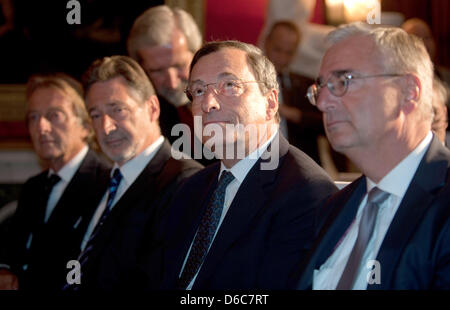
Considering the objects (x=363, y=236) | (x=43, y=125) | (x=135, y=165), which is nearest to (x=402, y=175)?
(x=363, y=236)

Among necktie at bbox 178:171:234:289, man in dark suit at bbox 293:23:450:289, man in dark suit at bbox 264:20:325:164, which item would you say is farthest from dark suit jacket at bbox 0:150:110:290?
man in dark suit at bbox 293:23:450:289

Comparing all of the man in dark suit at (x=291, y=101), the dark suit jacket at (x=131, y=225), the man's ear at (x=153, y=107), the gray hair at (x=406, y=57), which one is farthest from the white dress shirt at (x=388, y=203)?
the man in dark suit at (x=291, y=101)

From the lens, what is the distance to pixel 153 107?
3.14m

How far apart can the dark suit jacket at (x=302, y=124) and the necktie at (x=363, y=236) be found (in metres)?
2.69

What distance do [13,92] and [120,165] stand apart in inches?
122

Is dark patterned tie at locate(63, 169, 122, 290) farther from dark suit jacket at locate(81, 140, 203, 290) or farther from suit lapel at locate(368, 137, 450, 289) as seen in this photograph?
suit lapel at locate(368, 137, 450, 289)

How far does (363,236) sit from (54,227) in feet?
6.50

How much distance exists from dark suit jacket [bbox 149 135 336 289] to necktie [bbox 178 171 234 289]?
0.20ft

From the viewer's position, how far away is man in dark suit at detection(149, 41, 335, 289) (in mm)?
2068

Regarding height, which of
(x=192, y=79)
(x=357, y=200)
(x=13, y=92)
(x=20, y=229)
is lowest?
(x=20, y=229)

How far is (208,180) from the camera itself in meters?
2.56
